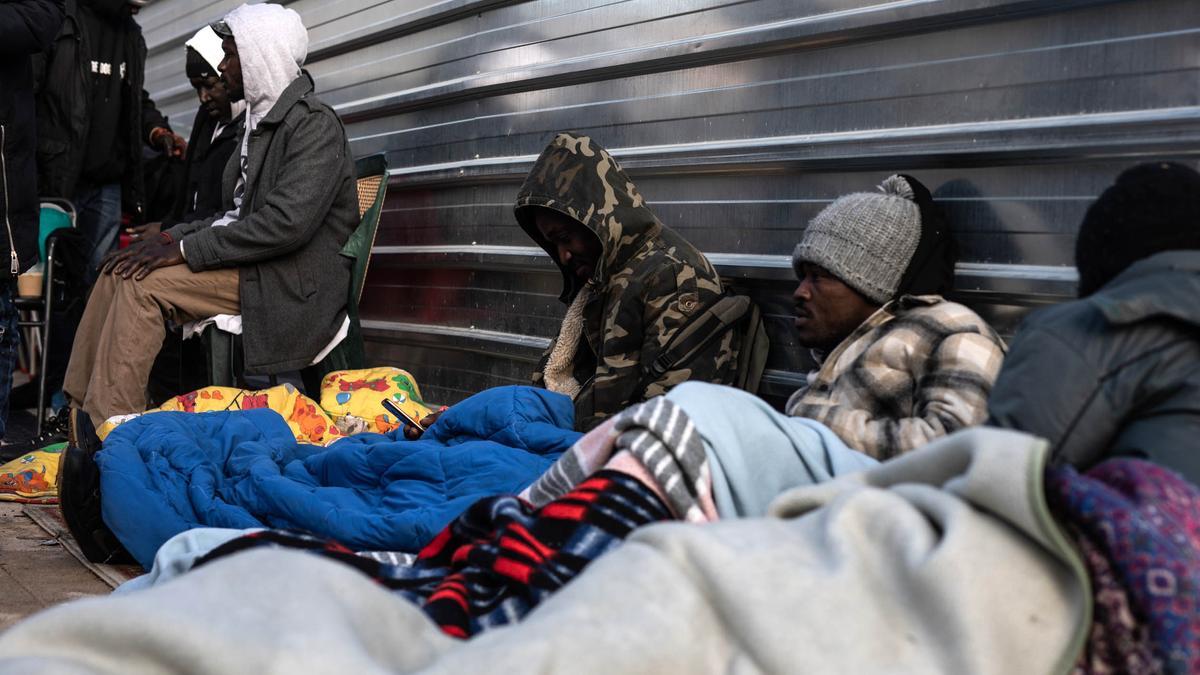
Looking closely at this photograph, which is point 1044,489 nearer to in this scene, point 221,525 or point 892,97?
point 892,97

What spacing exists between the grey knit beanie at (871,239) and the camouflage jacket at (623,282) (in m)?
0.63

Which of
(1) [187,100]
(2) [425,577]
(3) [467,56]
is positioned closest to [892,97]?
(2) [425,577]

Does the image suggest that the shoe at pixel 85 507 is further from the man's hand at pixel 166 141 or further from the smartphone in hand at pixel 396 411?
the man's hand at pixel 166 141

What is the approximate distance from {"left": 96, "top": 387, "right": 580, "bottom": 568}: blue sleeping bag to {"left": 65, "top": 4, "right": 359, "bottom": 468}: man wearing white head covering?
3.39 ft

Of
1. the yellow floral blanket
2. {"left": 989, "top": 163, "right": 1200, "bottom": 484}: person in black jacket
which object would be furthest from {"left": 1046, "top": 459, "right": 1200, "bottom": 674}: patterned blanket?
the yellow floral blanket

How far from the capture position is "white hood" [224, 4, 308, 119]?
5.41 metres

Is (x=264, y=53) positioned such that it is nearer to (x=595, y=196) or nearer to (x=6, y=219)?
(x=6, y=219)

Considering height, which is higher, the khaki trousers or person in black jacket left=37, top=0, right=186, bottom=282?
person in black jacket left=37, top=0, right=186, bottom=282

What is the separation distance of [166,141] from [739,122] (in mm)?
4353

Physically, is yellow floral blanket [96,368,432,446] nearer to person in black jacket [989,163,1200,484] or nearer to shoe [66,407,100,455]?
shoe [66,407,100,455]

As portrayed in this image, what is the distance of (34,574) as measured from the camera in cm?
363

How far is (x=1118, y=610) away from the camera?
1.49 meters

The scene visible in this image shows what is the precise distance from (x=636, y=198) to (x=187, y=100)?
5431 millimetres

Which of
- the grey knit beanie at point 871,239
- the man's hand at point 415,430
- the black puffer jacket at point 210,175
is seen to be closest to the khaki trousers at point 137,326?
the black puffer jacket at point 210,175
